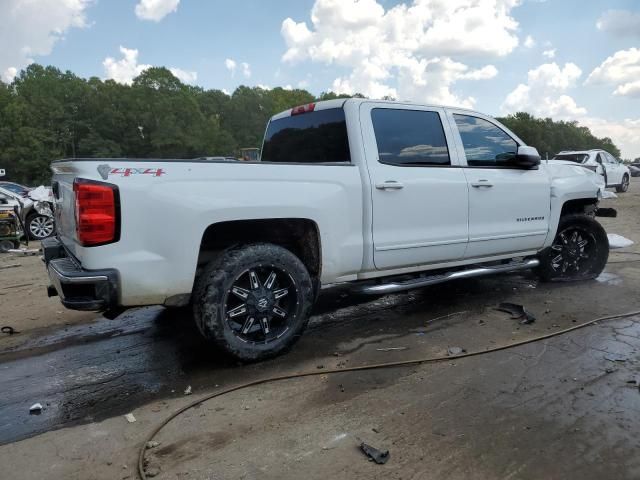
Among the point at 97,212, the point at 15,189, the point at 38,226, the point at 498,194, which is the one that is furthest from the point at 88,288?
the point at 15,189

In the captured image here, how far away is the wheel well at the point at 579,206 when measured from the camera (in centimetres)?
595

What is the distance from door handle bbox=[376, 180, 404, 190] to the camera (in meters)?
4.11

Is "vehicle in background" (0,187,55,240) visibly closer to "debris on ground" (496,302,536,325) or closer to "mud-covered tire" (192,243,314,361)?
"mud-covered tire" (192,243,314,361)

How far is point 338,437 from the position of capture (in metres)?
2.76

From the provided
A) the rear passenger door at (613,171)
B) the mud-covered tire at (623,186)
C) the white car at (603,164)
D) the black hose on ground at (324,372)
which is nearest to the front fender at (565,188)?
the black hose on ground at (324,372)

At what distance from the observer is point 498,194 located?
16.3 ft

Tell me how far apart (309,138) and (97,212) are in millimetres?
2189

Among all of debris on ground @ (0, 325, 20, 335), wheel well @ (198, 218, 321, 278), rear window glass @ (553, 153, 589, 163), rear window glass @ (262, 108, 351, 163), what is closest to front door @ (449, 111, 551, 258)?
rear window glass @ (262, 108, 351, 163)

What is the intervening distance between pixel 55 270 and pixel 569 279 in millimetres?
5622

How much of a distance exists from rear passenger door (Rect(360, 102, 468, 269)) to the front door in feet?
0.64

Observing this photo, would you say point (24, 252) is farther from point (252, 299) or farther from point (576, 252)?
point (576, 252)

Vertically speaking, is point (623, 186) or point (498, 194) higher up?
point (498, 194)

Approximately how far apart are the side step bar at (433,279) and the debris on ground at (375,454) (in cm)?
169

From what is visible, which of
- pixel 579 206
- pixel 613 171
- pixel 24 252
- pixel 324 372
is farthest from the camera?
pixel 613 171
